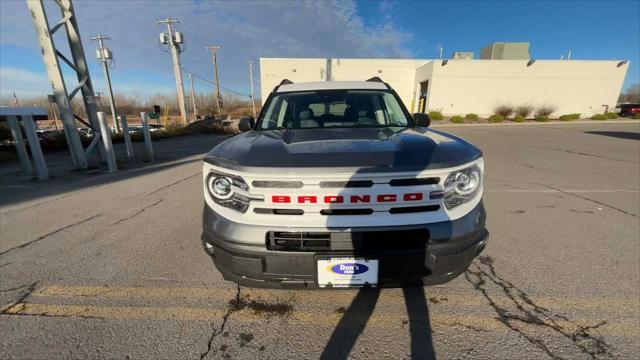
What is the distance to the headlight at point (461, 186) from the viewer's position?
1707 millimetres

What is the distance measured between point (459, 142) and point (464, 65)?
3219cm

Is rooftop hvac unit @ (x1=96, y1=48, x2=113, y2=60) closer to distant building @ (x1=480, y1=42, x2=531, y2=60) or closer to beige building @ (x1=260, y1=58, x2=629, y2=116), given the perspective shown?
beige building @ (x1=260, y1=58, x2=629, y2=116)

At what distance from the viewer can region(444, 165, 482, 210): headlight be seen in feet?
5.60

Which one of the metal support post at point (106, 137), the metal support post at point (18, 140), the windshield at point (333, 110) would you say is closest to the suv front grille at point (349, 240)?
the windshield at point (333, 110)

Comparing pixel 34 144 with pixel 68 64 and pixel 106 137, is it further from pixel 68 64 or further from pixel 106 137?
pixel 68 64

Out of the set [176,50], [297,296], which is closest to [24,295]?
[297,296]

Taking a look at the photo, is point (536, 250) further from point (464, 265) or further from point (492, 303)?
point (464, 265)

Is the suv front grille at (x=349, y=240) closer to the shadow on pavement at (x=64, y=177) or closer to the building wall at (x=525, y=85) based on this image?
the shadow on pavement at (x=64, y=177)

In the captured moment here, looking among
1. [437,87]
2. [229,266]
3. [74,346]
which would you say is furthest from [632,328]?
[437,87]

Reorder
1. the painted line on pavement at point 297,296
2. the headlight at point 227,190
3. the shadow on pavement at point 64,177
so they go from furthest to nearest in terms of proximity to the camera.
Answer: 1. the shadow on pavement at point 64,177
2. the painted line on pavement at point 297,296
3. the headlight at point 227,190

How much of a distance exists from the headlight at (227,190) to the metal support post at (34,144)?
6967mm

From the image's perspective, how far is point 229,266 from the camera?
177 cm

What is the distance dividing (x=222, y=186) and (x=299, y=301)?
1.13 metres

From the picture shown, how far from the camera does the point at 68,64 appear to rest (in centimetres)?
682
